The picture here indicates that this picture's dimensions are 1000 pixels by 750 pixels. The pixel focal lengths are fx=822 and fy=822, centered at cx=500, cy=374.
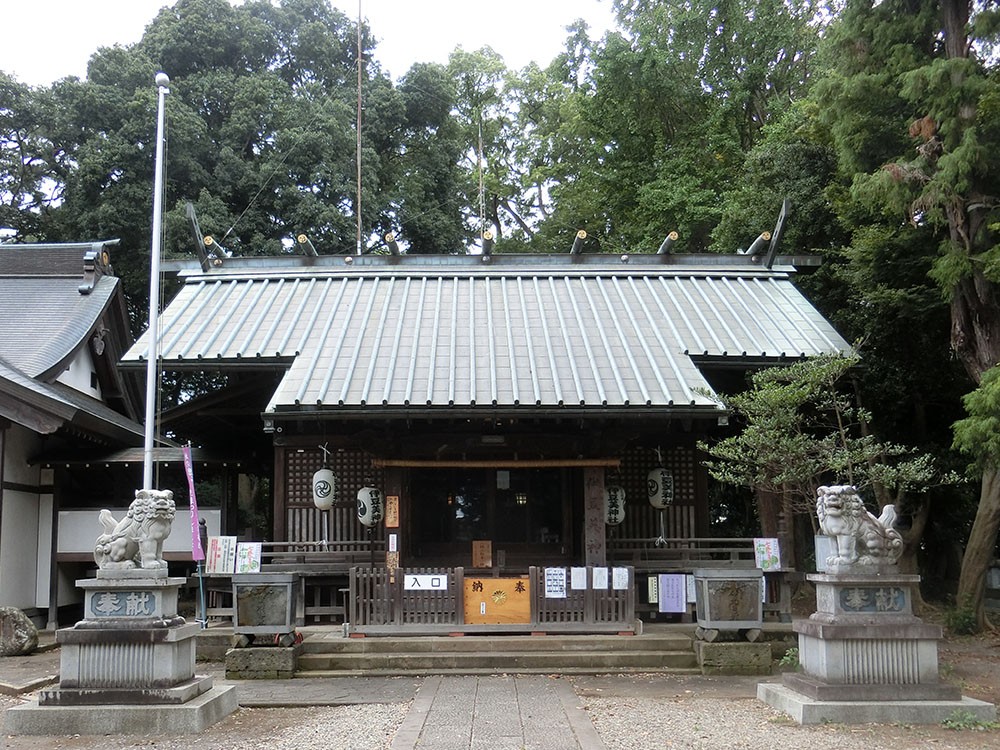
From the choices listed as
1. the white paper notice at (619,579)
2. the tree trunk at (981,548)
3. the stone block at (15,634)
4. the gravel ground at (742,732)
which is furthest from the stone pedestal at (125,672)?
the tree trunk at (981,548)

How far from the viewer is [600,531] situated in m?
12.4

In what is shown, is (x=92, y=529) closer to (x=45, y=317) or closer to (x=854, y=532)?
(x=45, y=317)

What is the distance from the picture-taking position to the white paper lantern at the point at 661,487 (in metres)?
13.3

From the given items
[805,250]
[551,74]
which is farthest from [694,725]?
[551,74]

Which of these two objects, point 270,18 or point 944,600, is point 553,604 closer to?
point 944,600

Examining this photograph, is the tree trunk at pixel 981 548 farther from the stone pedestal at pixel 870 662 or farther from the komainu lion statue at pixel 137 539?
the komainu lion statue at pixel 137 539


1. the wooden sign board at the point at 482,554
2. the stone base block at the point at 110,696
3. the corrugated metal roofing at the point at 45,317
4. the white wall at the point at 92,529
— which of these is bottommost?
the stone base block at the point at 110,696

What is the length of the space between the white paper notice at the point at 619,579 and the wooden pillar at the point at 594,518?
59 centimetres

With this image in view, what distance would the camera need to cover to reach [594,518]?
489 inches

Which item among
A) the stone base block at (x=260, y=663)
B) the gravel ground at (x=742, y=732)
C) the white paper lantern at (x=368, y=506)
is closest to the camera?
the gravel ground at (x=742, y=732)

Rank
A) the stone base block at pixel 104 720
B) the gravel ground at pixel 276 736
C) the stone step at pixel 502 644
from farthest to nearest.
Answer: the stone step at pixel 502 644 → the stone base block at pixel 104 720 → the gravel ground at pixel 276 736

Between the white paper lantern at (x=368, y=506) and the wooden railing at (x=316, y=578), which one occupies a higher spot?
the white paper lantern at (x=368, y=506)

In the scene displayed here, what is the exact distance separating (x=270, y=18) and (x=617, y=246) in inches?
585

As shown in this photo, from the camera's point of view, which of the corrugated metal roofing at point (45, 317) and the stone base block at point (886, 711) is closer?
the stone base block at point (886, 711)
